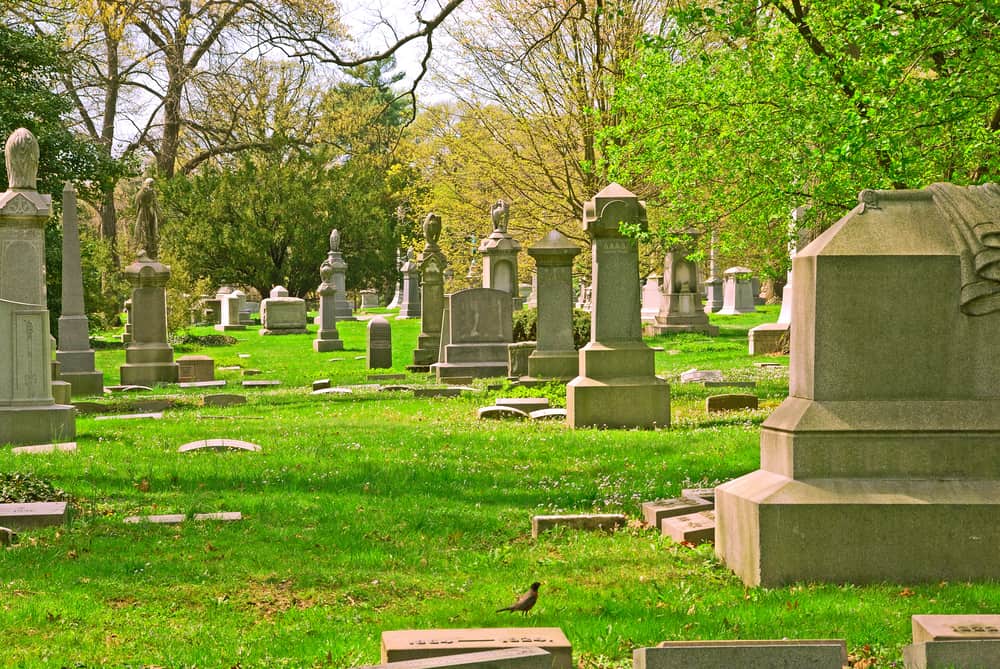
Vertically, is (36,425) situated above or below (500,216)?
below

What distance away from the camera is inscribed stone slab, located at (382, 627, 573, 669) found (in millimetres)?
4141

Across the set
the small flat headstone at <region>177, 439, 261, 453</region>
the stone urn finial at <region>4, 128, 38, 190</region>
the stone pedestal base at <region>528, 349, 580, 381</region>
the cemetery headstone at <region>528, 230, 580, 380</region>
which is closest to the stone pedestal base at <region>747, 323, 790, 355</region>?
the cemetery headstone at <region>528, 230, 580, 380</region>

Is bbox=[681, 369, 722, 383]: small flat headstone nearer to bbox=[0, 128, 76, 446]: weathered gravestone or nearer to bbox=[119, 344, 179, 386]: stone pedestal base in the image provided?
bbox=[119, 344, 179, 386]: stone pedestal base

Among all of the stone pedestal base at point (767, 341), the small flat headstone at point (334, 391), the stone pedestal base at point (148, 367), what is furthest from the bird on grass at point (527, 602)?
the stone pedestal base at point (767, 341)

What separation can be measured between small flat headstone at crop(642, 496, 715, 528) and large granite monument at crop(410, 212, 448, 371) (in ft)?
53.2

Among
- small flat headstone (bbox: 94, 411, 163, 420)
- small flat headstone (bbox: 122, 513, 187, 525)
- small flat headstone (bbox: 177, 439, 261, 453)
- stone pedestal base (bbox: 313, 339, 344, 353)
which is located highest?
stone pedestal base (bbox: 313, 339, 344, 353)

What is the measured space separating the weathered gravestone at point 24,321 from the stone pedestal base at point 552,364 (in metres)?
8.29

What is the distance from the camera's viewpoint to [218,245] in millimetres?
50250

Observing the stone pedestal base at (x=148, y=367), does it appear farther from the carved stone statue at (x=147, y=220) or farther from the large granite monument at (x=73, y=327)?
the carved stone statue at (x=147, y=220)

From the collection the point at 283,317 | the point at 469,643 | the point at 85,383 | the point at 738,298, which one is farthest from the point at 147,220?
the point at 469,643

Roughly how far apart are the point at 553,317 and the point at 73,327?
30.7 ft

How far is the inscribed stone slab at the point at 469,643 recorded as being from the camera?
163 inches

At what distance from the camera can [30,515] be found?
277 inches

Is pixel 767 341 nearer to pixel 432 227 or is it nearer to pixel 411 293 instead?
pixel 432 227
